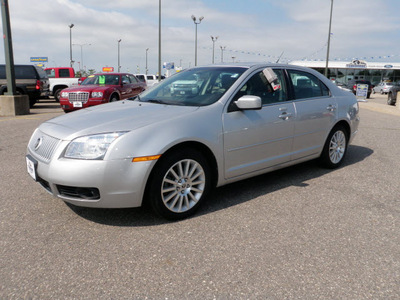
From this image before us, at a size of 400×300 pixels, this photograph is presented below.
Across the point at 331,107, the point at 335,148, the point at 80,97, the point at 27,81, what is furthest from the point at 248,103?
the point at 27,81

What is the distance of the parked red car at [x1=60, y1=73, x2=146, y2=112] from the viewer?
1230cm

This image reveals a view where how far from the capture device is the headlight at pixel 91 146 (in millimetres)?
3141

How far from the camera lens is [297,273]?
8.63ft

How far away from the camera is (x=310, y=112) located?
4.80m

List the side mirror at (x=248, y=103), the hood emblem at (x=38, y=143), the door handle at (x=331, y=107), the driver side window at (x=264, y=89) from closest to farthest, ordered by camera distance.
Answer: the hood emblem at (x=38, y=143), the side mirror at (x=248, y=103), the driver side window at (x=264, y=89), the door handle at (x=331, y=107)

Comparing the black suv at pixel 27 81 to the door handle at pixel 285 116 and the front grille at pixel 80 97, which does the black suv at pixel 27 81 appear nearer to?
the front grille at pixel 80 97

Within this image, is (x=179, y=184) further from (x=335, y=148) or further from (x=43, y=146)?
(x=335, y=148)

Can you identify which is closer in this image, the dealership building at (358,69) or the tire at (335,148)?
the tire at (335,148)

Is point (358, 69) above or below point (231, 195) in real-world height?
above

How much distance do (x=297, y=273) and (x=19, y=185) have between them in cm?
355

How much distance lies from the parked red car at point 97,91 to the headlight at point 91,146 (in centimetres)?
947

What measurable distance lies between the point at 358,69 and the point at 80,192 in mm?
62153

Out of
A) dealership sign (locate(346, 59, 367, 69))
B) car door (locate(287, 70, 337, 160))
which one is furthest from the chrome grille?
dealership sign (locate(346, 59, 367, 69))

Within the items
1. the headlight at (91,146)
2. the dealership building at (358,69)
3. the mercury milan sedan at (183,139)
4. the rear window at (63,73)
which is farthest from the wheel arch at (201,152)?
the dealership building at (358,69)
